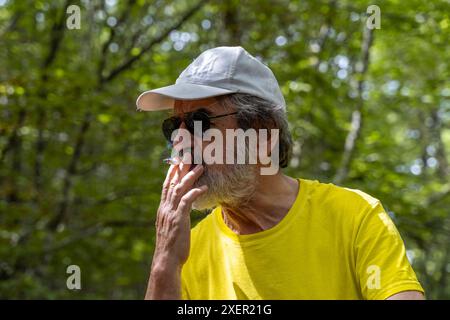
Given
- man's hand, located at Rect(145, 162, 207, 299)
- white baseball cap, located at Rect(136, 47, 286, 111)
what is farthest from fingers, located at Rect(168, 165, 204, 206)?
white baseball cap, located at Rect(136, 47, 286, 111)

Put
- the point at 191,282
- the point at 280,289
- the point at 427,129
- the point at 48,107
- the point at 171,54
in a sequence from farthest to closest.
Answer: the point at 427,129 < the point at 171,54 < the point at 48,107 < the point at 191,282 < the point at 280,289

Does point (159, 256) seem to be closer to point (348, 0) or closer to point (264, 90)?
point (264, 90)

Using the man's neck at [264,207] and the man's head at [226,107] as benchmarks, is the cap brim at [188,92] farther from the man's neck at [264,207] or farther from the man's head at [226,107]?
the man's neck at [264,207]

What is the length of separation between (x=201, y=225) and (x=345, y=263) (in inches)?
29.8

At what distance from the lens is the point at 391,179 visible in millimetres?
7324

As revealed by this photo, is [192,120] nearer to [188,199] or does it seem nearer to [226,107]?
[226,107]

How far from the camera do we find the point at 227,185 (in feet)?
9.04

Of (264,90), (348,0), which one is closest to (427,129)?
(348,0)

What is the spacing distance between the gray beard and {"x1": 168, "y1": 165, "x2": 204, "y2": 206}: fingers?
0.24 feet

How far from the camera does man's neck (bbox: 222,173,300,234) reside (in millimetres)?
2736

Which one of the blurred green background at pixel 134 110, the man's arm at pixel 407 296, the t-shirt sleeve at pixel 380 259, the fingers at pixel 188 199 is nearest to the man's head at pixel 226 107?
the fingers at pixel 188 199

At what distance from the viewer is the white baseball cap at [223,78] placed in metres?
2.75

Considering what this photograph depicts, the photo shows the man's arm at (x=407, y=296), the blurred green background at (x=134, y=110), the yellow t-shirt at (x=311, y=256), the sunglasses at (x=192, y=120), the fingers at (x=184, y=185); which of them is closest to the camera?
the man's arm at (x=407, y=296)

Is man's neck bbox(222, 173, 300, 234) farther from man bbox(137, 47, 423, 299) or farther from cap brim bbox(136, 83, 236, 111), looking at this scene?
cap brim bbox(136, 83, 236, 111)
